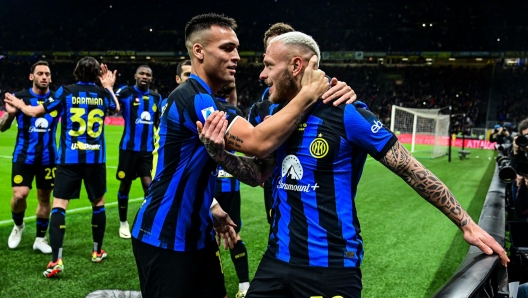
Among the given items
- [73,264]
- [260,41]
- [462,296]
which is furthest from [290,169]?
[260,41]

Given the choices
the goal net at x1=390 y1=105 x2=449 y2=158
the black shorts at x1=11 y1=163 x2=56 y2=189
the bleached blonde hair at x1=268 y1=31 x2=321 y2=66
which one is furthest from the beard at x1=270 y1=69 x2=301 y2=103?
the goal net at x1=390 y1=105 x2=449 y2=158

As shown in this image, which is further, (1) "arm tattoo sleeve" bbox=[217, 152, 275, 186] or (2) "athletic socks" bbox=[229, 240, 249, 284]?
(2) "athletic socks" bbox=[229, 240, 249, 284]

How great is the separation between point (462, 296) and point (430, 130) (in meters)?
25.1

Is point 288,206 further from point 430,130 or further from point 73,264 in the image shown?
point 430,130

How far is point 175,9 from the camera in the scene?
50531mm

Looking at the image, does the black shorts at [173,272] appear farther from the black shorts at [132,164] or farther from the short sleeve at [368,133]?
the black shorts at [132,164]

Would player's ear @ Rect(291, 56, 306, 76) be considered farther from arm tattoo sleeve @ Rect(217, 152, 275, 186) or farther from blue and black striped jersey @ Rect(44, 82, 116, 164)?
blue and black striped jersey @ Rect(44, 82, 116, 164)

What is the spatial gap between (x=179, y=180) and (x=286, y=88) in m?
0.71

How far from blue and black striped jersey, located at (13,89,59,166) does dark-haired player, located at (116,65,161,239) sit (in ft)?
3.32

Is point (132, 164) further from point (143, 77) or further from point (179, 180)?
point (179, 180)

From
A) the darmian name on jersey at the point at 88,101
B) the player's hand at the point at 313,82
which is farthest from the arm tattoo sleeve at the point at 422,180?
the darmian name on jersey at the point at 88,101

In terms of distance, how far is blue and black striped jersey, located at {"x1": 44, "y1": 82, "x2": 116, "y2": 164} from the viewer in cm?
529

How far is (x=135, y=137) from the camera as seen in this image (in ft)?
23.0

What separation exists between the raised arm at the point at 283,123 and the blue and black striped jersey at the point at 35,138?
4.52m
